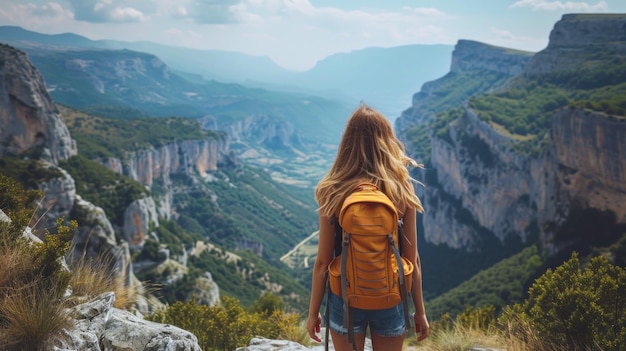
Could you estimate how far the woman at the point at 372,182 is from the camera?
369 centimetres

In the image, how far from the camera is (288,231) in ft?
373

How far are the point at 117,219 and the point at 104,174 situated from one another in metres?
8.44

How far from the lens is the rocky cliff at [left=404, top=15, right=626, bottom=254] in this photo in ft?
112

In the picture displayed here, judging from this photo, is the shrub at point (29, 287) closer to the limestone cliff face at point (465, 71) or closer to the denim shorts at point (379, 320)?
the denim shorts at point (379, 320)

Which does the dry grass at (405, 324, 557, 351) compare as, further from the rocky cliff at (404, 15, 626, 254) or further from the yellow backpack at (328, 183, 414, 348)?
the rocky cliff at (404, 15, 626, 254)

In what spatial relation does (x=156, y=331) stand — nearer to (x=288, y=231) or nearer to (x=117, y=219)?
(x=117, y=219)

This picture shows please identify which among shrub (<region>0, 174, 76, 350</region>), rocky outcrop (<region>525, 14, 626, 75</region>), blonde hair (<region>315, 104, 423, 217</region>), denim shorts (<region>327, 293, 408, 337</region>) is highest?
rocky outcrop (<region>525, 14, 626, 75</region>)

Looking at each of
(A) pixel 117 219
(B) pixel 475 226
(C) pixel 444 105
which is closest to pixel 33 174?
(A) pixel 117 219

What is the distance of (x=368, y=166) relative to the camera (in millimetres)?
3797

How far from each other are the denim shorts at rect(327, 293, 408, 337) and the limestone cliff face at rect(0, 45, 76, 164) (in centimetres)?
4546

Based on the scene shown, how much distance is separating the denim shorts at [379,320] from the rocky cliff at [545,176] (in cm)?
3567

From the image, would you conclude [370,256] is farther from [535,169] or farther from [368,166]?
[535,169]

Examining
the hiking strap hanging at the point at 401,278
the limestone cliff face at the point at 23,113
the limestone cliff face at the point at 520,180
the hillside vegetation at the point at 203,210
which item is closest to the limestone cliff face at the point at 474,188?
the limestone cliff face at the point at 520,180

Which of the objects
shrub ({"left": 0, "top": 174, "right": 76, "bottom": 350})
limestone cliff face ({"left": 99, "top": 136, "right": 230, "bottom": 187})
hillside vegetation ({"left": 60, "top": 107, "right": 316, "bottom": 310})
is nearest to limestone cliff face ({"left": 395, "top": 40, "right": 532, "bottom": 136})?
hillside vegetation ({"left": 60, "top": 107, "right": 316, "bottom": 310})
